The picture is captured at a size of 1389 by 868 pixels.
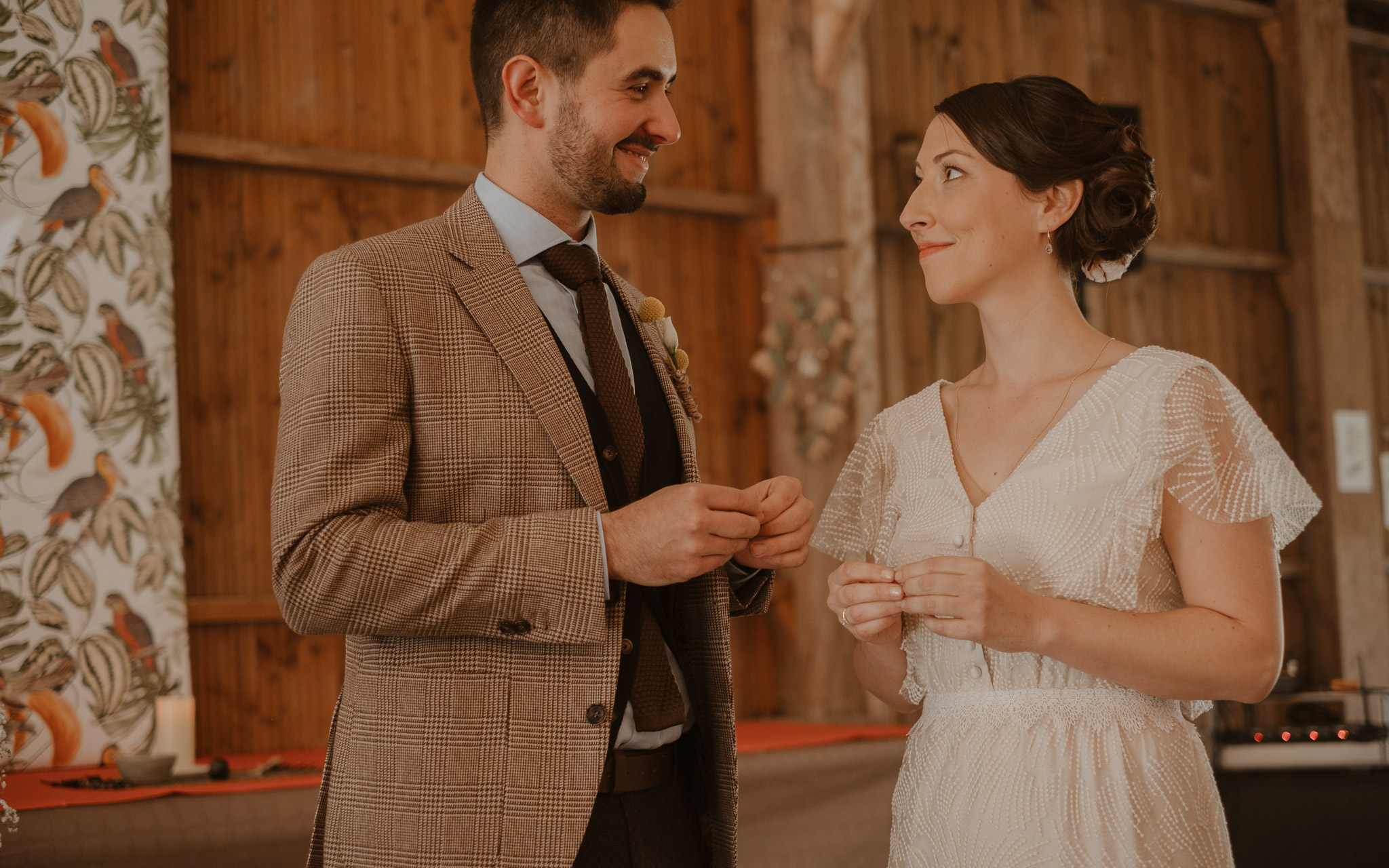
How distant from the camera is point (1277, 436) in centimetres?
737

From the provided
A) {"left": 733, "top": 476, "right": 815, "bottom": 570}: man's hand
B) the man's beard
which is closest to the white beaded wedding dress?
{"left": 733, "top": 476, "right": 815, "bottom": 570}: man's hand

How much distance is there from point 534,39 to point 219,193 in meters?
2.72

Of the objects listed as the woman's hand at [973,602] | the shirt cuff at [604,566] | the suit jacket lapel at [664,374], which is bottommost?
the woman's hand at [973,602]

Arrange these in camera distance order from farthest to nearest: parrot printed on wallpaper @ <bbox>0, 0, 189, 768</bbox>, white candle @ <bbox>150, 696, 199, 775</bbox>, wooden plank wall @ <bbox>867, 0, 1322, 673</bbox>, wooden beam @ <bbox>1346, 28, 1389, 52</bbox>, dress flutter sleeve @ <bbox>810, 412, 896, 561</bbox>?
wooden beam @ <bbox>1346, 28, 1389, 52</bbox>, wooden plank wall @ <bbox>867, 0, 1322, 673</bbox>, parrot printed on wallpaper @ <bbox>0, 0, 189, 768</bbox>, white candle @ <bbox>150, 696, 199, 775</bbox>, dress flutter sleeve @ <bbox>810, 412, 896, 561</bbox>

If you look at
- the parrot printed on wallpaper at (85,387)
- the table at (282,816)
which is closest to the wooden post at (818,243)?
the table at (282,816)

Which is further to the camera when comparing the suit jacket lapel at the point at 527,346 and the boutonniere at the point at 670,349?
the boutonniere at the point at 670,349

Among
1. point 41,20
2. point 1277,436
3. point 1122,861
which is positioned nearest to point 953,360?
point 1277,436

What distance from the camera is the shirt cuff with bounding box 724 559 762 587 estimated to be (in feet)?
6.14

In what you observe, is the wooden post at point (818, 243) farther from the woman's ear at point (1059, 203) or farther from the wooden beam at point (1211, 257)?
the woman's ear at point (1059, 203)

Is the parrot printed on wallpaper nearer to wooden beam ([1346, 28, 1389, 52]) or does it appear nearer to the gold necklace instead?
the gold necklace

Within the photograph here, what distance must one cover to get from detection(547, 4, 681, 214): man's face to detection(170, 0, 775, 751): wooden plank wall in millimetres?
2695

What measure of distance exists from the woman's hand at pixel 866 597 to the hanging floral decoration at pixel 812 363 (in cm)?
327

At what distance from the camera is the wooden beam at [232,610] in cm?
405

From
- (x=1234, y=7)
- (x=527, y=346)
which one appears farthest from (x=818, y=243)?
(x=1234, y=7)
